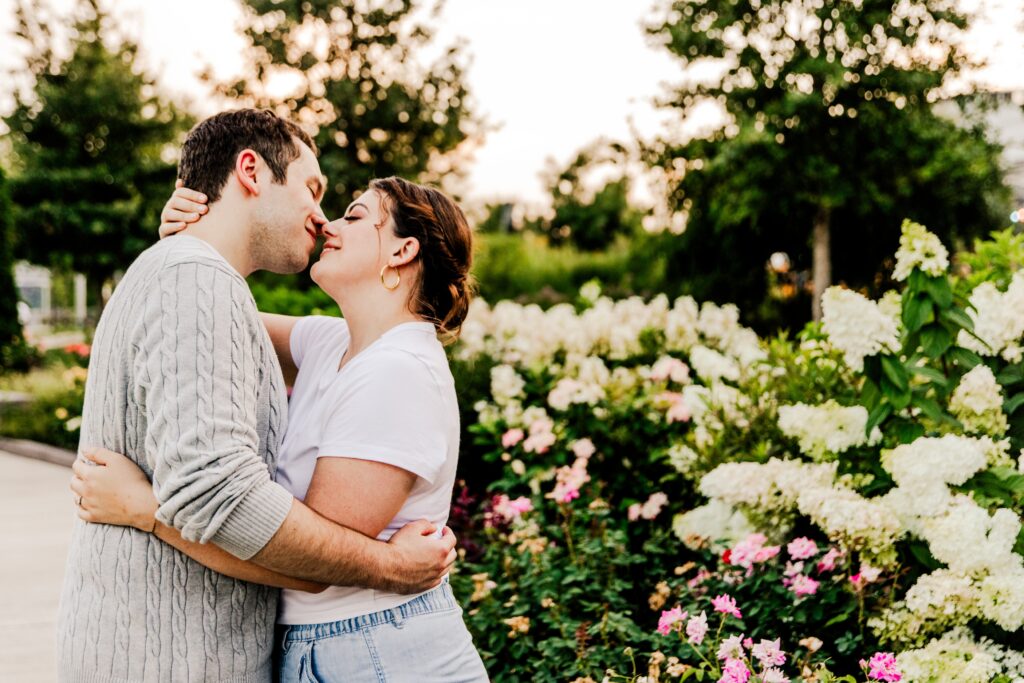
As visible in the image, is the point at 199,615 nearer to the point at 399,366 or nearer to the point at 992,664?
the point at 399,366

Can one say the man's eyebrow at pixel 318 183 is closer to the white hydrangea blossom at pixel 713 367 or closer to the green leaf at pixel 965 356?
the green leaf at pixel 965 356

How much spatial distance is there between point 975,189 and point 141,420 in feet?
73.0

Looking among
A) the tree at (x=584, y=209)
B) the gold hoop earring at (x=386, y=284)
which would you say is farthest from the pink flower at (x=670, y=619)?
the tree at (x=584, y=209)

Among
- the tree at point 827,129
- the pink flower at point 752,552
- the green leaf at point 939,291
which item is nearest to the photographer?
the green leaf at point 939,291

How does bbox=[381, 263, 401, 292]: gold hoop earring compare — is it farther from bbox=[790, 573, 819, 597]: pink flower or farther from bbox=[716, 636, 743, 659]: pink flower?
bbox=[790, 573, 819, 597]: pink flower

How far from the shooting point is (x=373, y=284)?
1952 mm

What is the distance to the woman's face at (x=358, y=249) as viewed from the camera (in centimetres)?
195

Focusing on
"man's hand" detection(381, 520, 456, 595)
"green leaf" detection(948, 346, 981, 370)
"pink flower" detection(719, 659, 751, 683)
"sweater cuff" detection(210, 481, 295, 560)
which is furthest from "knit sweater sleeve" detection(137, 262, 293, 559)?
"green leaf" detection(948, 346, 981, 370)

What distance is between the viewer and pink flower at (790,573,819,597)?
277 cm

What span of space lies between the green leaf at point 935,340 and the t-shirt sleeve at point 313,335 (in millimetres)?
1873

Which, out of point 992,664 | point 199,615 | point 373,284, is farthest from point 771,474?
point 199,615

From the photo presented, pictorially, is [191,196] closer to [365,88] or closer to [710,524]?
[710,524]

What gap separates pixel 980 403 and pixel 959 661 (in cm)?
92

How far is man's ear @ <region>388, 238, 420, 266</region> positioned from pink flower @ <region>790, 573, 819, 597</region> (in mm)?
1703
